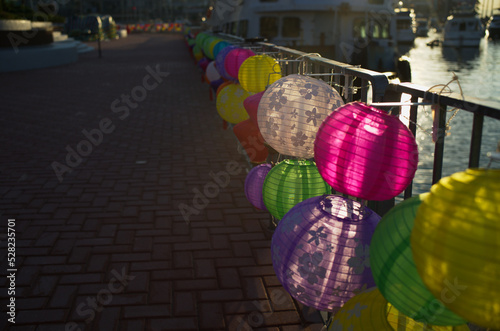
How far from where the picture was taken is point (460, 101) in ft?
6.41

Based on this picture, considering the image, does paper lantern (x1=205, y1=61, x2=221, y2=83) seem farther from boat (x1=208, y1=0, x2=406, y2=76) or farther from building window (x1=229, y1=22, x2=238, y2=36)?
building window (x1=229, y1=22, x2=238, y2=36)

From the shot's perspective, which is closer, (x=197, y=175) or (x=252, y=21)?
(x=197, y=175)

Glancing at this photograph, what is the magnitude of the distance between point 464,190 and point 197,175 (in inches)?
195

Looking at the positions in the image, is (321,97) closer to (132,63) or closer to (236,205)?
(236,205)

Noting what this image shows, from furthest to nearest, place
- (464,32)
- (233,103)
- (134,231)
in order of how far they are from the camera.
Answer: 1. (464,32)
2. (233,103)
3. (134,231)

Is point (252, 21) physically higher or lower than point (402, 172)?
higher

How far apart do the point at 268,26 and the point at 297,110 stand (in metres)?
17.0

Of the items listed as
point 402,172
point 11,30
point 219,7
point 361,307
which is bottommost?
point 361,307

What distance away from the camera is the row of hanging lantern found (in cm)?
132

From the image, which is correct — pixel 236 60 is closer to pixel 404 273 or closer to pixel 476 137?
pixel 476 137

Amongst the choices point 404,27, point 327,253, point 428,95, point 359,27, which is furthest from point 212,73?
point 404,27

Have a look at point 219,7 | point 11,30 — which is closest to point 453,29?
point 219,7

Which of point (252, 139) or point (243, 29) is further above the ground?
point (243, 29)

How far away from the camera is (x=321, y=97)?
117 inches
